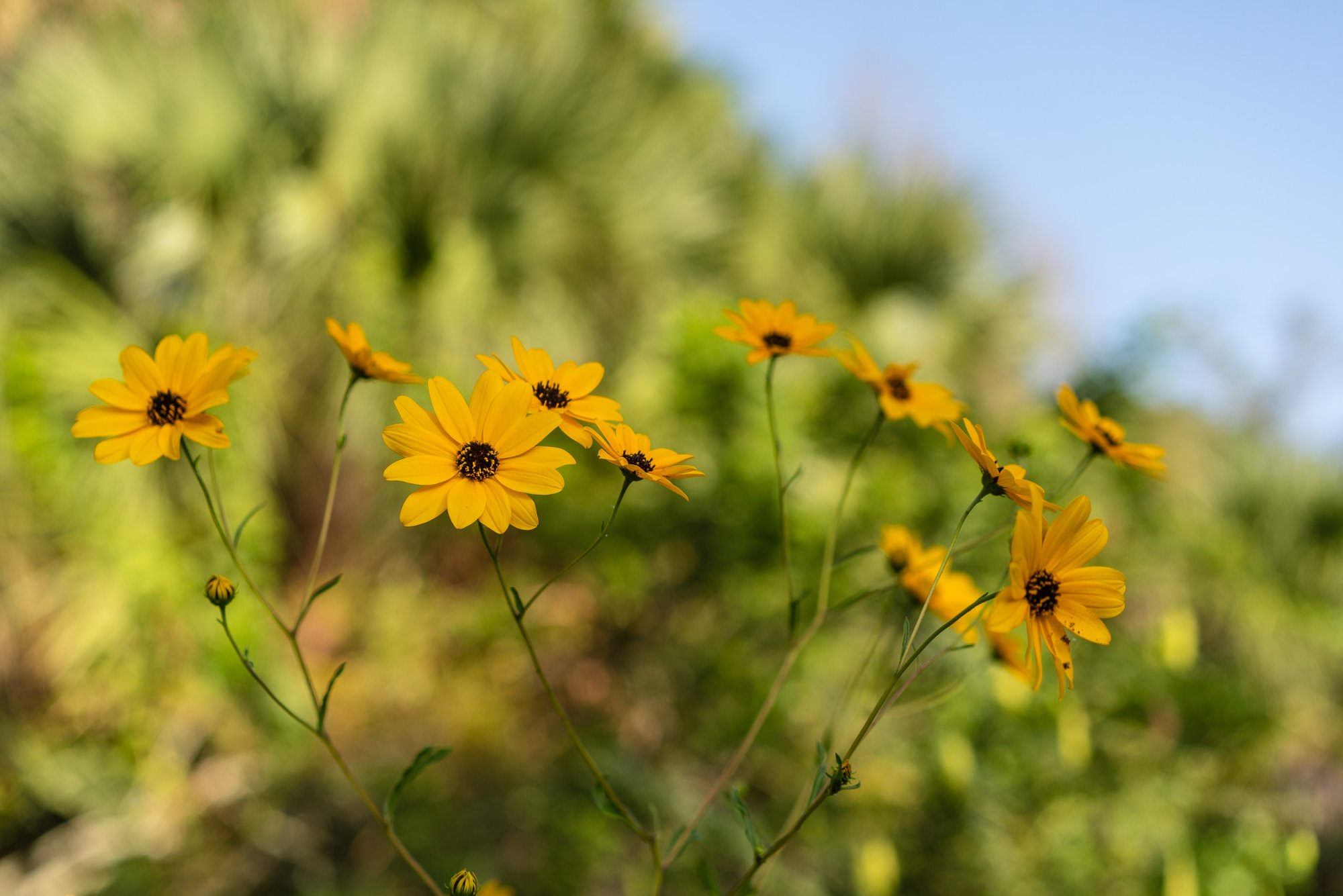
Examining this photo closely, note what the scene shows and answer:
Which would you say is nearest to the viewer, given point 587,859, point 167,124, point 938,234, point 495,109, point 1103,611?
point 1103,611

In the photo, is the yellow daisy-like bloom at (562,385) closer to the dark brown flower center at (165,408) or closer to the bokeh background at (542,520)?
the dark brown flower center at (165,408)

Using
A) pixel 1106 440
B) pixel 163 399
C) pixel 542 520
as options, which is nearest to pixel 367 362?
pixel 163 399

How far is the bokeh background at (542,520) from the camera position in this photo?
153 centimetres

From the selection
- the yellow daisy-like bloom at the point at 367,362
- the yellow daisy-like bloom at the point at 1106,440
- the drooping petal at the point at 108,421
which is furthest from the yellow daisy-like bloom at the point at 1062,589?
the drooping petal at the point at 108,421

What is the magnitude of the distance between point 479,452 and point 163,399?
189 millimetres

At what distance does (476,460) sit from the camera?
403 millimetres

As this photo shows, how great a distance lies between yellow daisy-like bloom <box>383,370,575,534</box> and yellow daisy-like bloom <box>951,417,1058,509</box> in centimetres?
21

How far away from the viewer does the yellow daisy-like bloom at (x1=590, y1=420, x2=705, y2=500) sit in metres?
0.39

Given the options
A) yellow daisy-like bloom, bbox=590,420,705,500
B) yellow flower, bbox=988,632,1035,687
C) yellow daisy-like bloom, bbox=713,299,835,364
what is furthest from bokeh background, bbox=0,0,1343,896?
yellow daisy-like bloom, bbox=590,420,705,500

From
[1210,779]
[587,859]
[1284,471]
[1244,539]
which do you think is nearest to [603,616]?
[587,859]

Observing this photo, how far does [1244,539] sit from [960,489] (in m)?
1.49

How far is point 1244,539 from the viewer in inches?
99.3

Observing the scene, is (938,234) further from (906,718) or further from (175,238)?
(175,238)

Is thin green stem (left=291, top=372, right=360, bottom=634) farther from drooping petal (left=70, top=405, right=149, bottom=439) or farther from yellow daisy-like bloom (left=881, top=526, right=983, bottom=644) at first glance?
yellow daisy-like bloom (left=881, top=526, right=983, bottom=644)
